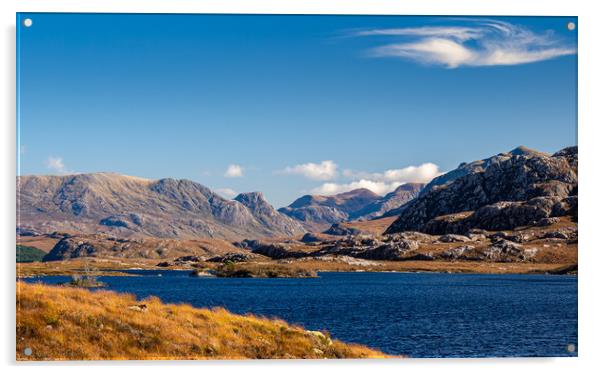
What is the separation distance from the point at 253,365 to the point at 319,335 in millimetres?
3709

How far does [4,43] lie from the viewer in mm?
29328

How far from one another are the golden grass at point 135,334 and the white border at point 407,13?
47 cm

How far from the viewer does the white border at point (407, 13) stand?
1107 inches

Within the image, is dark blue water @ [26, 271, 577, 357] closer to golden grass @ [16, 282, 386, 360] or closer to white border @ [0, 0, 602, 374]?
white border @ [0, 0, 602, 374]

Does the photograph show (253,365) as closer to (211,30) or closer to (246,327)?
(246,327)

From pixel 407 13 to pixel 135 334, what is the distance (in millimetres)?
18902

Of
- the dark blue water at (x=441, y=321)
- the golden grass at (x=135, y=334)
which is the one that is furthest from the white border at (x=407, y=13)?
the dark blue water at (x=441, y=321)

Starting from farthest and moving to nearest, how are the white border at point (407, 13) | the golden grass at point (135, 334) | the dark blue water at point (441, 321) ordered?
1. the dark blue water at point (441, 321)
2. the white border at point (407, 13)
3. the golden grass at point (135, 334)

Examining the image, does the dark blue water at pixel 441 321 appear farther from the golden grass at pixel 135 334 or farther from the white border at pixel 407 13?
the golden grass at pixel 135 334

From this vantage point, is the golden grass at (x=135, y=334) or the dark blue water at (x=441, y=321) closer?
the golden grass at (x=135, y=334)

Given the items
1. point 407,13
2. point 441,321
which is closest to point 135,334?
point 407,13

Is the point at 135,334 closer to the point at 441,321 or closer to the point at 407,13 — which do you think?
the point at 407,13
